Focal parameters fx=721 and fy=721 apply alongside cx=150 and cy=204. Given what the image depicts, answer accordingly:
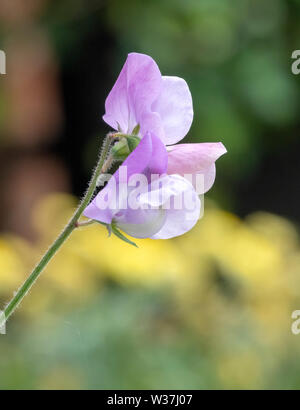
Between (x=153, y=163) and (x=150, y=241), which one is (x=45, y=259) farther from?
(x=150, y=241)

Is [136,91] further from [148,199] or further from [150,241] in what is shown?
[150,241]

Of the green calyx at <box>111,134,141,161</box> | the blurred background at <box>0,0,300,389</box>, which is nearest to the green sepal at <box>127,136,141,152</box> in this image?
the green calyx at <box>111,134,141,161</box>

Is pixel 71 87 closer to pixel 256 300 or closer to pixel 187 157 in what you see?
pixel 256 300

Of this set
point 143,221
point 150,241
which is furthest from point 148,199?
point 150,241

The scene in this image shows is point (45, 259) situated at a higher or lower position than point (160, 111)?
lower

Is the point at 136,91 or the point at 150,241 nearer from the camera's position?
the point at 136,91

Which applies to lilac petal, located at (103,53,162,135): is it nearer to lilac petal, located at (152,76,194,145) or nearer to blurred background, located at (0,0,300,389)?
lilac petal, located at (152,76,194,145)

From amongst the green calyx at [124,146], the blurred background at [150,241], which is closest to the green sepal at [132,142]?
the green calyx at [124,146]

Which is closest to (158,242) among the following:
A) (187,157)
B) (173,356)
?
(173,356)
